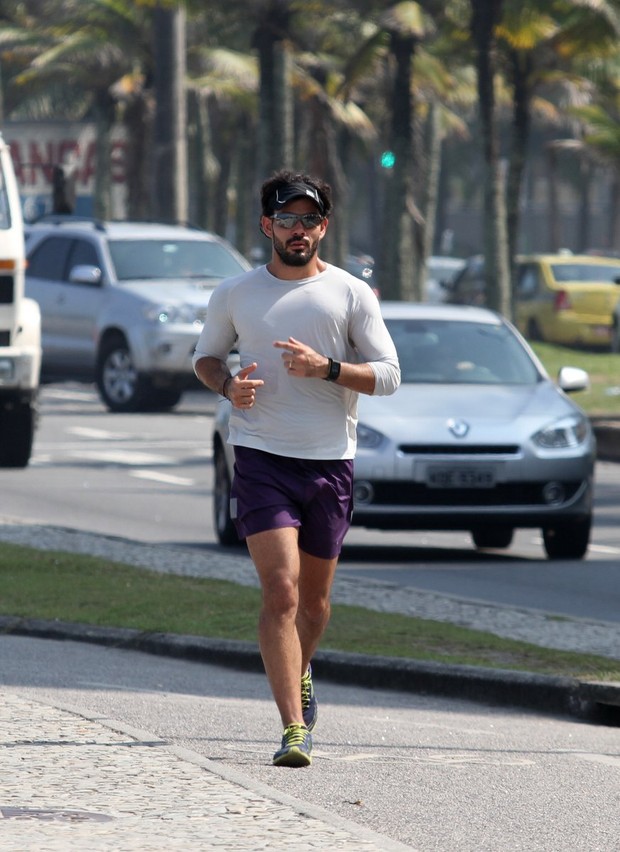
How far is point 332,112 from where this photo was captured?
46719mm

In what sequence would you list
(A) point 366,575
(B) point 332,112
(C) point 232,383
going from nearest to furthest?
(C) point 232,383, (A) point 366,575, (B) point 332,112

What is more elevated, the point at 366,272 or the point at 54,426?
the point at 366,272

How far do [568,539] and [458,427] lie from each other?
114cm

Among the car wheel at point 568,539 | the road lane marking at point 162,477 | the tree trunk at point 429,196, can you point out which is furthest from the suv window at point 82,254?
the car wheel at point 568,539

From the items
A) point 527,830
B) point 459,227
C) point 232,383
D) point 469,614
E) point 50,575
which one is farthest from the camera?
point 459,227

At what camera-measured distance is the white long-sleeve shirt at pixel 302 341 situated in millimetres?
6867

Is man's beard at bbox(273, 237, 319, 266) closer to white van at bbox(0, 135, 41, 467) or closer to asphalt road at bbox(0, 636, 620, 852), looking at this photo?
asphalt road at bbox(0, 636, 620, 852)

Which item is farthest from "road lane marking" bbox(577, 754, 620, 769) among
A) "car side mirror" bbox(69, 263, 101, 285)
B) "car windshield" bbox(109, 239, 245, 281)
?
"car windshield" bbox(109, 239, 245, 281)

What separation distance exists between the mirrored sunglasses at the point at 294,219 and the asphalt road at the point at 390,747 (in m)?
1.69

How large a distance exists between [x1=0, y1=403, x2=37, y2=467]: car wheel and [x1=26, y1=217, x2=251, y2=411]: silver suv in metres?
5.06

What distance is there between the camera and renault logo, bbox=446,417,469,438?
13117 mm

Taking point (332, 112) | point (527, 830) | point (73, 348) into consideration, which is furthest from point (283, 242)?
point (332, 112)

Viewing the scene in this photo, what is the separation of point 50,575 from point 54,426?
1192 centimetres

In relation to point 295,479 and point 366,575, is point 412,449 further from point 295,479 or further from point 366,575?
point 295,479
